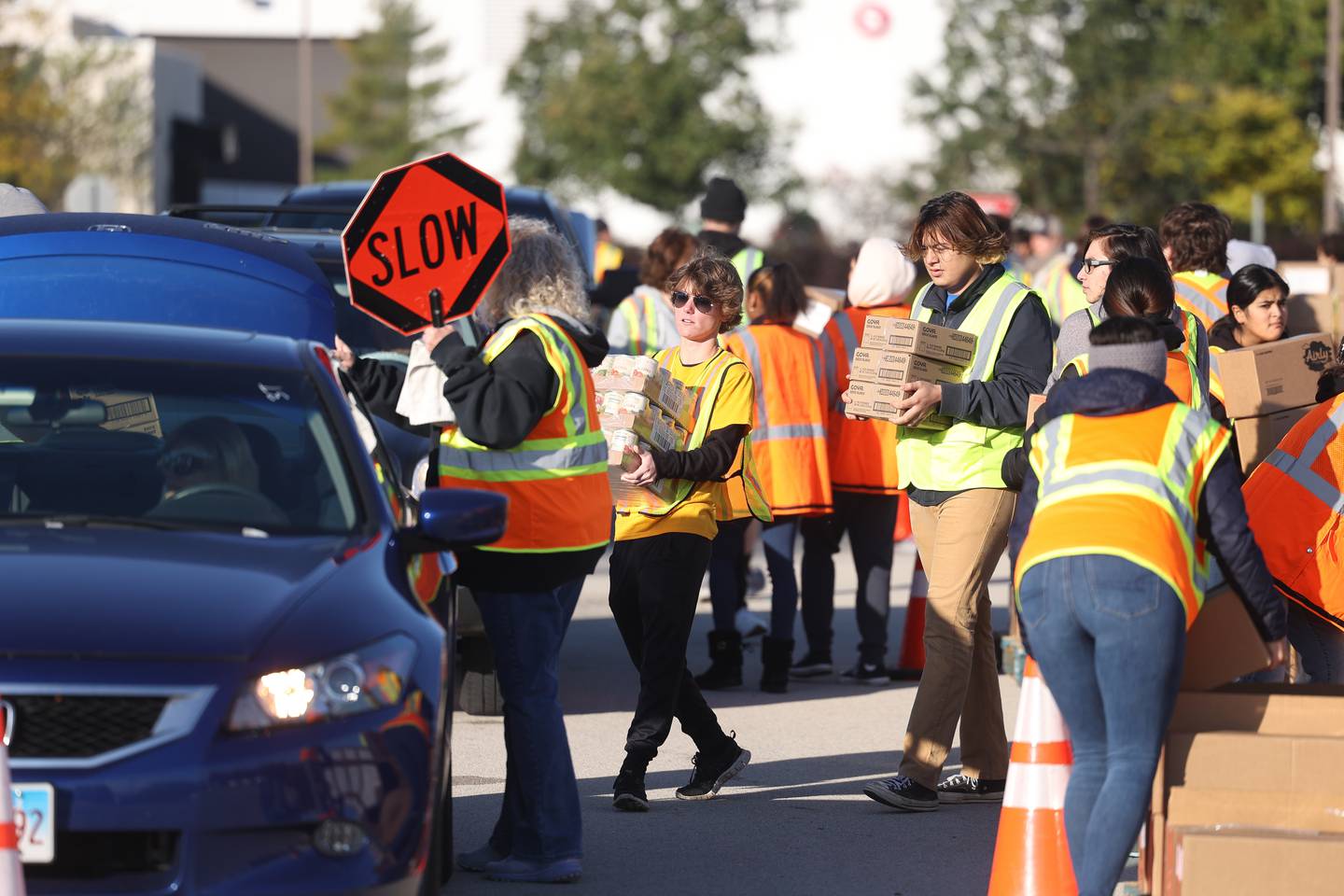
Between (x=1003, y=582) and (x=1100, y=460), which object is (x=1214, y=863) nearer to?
(x=1100, y=460)

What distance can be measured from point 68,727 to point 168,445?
148cm

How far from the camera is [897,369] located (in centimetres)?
737

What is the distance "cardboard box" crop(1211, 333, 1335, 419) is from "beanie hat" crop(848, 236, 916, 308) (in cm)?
189

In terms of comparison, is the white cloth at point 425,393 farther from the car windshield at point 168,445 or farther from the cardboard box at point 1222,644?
the cardboard box at point 1222,644

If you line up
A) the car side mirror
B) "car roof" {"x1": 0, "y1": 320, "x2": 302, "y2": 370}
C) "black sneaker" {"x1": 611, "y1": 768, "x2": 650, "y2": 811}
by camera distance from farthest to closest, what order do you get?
"black sneaker" {"x1": 611, "y1": 768, "x2": 650, "y2": 811}, "car roof" {"x1": 0, "y1": 320, "x2": 302, "y2": 370}, the car side mirror

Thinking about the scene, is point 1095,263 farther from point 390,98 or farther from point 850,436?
point 390,98

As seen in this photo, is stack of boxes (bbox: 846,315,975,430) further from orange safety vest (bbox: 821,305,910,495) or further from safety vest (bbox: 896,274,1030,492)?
orange safety vest (bbox: 821,305,910,495)

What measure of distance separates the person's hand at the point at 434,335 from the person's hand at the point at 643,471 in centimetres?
122

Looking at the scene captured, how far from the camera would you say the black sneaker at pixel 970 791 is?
7773 millimetres

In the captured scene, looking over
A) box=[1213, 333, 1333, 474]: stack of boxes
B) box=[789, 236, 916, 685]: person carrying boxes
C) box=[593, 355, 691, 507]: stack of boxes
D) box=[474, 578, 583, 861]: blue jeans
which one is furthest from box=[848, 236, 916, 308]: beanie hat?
box=[474, 578, 583, 861]: blue jeans

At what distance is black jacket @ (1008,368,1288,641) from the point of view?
5508 millimetres

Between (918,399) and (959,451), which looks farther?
(959,451)

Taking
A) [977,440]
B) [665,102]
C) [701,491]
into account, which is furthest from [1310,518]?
[665,102]

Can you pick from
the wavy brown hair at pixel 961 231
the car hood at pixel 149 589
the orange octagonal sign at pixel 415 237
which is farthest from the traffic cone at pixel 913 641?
the car hood at pixel 149 589
